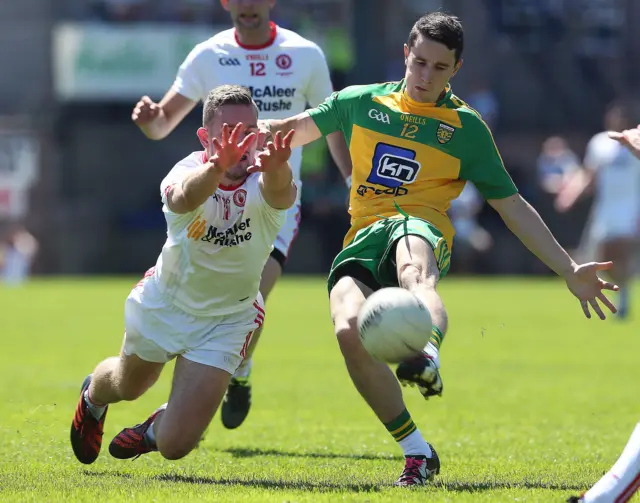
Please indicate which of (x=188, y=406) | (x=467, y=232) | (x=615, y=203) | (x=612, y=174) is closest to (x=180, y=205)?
(x=188, y=406)

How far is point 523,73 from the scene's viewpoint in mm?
37250

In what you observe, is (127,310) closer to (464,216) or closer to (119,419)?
(119,419)

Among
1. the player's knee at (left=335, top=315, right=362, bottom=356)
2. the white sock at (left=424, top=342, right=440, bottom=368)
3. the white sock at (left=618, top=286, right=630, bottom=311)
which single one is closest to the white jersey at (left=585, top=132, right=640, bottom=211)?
the white sock at (left=618, top=286, right=630, bottom=311)

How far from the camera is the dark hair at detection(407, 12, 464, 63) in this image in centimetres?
670

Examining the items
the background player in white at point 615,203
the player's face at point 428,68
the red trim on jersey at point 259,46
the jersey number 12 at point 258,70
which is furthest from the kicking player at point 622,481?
the background player in white at point 615,203

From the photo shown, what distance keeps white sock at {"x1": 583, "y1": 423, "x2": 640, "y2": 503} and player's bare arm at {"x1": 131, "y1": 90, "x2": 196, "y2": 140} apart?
378cm

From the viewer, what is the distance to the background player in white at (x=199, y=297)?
20.7 feet

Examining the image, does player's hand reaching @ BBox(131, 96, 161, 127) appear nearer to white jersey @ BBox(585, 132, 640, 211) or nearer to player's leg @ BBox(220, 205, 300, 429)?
player's leg @ BBox(220, 205, 300, 429)

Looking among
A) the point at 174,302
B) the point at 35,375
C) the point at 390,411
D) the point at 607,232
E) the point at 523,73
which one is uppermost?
the point at 174,302

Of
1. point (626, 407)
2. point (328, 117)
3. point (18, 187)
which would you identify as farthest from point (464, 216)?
point (328, 117)

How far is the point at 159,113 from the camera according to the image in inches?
327

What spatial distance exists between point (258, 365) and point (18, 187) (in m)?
23.2

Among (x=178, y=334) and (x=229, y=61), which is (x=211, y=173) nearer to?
(x=178, y=334)

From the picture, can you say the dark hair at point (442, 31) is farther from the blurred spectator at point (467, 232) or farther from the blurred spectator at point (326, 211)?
the blurred spectator at point (326, 211)
